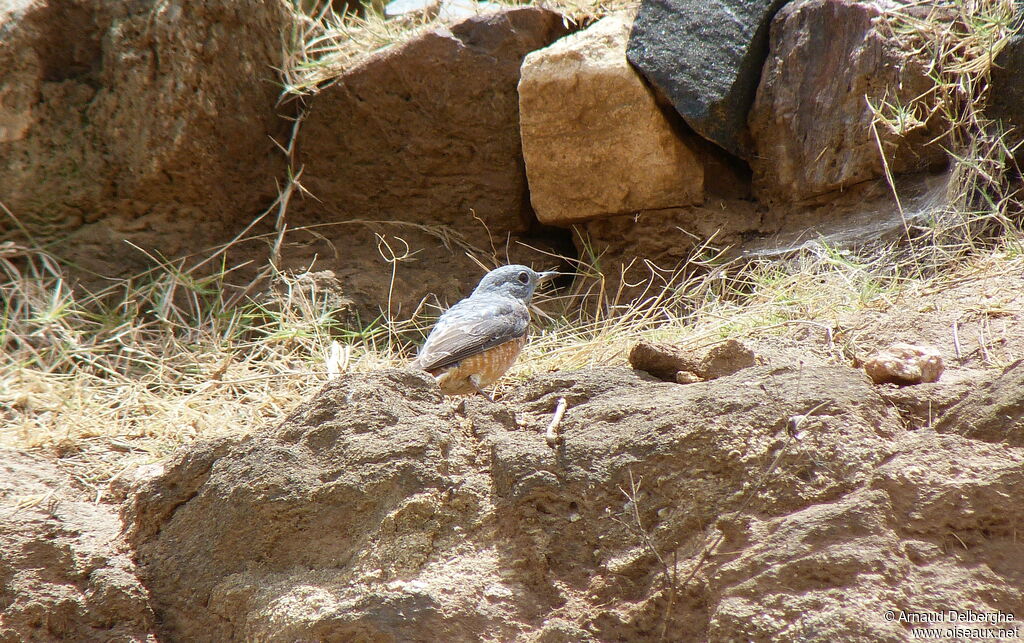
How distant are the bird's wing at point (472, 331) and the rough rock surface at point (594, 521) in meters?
1.35

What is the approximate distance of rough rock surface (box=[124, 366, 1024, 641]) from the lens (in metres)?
2.19

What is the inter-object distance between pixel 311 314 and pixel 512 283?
1308 millimetres

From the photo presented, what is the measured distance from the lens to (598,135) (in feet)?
18.2

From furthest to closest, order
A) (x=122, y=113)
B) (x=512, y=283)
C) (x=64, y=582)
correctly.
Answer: (x=122, y=113), (x=512, y=283), (x=64, y=582)

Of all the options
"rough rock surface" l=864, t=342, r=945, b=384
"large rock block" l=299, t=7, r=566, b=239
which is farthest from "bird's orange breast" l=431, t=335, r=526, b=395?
"large rock block" l=299, t=7, r=566, b=239

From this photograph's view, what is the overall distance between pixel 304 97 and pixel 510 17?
1470mm

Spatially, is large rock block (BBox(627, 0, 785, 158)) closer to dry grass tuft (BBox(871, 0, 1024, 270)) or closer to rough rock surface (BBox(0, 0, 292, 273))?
dry grass tuft (BBox(871, 0, 1024, 270))

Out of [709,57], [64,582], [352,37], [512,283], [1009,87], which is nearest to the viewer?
[64,582]

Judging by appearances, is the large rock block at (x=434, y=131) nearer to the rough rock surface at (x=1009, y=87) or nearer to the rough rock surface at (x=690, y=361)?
the rough rock surface at (x=1009, y=87)

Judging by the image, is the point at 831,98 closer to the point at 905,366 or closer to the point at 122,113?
the point at 905,366

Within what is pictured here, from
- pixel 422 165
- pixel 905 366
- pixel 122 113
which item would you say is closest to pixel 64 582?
pixel 905 366

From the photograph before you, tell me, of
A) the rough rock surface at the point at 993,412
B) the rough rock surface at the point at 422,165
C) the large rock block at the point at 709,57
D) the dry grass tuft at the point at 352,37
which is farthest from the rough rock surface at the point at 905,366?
the dry grass tuft at the point at 352,37

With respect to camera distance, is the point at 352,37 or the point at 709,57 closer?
the point at 709,57

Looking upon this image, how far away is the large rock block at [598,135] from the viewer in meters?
5.43
